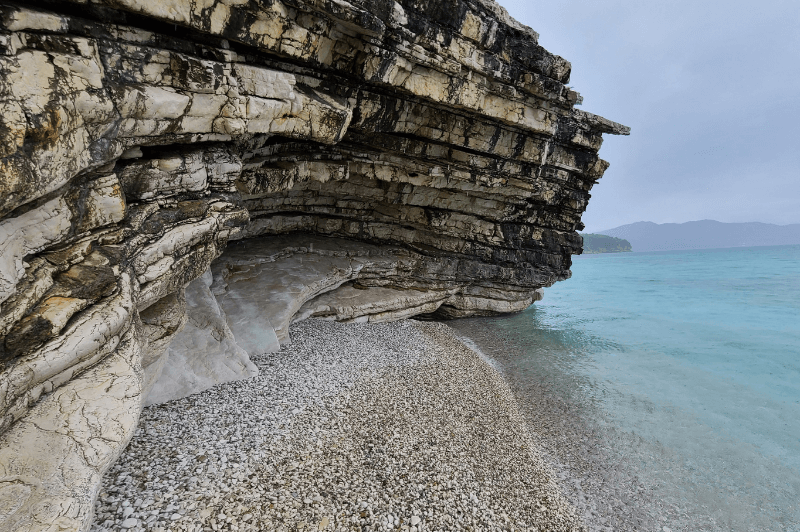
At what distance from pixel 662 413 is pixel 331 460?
566 inches

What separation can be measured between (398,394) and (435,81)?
1121 cm

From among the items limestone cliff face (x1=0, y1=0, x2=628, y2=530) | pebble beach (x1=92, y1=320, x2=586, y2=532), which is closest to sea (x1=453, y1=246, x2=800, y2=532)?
pebble beach (x1=92, y1=320, x2=586, y2=532)

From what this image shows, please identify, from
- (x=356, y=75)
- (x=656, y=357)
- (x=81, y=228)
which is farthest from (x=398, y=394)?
(x=656, y=357)

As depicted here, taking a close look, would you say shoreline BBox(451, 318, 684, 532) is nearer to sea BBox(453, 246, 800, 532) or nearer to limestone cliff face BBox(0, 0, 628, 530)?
sea BBox(453, 246, 800, 532)

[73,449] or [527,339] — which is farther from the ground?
[73,449]

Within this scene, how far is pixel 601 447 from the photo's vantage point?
38.6ft

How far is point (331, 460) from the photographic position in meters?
7.71

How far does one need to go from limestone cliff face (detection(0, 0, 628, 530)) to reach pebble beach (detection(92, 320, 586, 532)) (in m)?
1.27

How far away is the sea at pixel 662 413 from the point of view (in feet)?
32.1

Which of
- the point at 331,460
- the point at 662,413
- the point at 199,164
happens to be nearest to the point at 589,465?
the point at 662,413

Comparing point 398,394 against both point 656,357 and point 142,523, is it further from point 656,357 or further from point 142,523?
point 656,357

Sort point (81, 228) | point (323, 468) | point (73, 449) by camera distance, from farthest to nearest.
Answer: point (323, 468)
point (81, 228)
point (73, 449)

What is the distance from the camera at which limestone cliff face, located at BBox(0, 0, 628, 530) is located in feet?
16.5

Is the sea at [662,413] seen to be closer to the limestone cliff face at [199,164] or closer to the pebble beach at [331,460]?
the pebble beach at [331,460]
